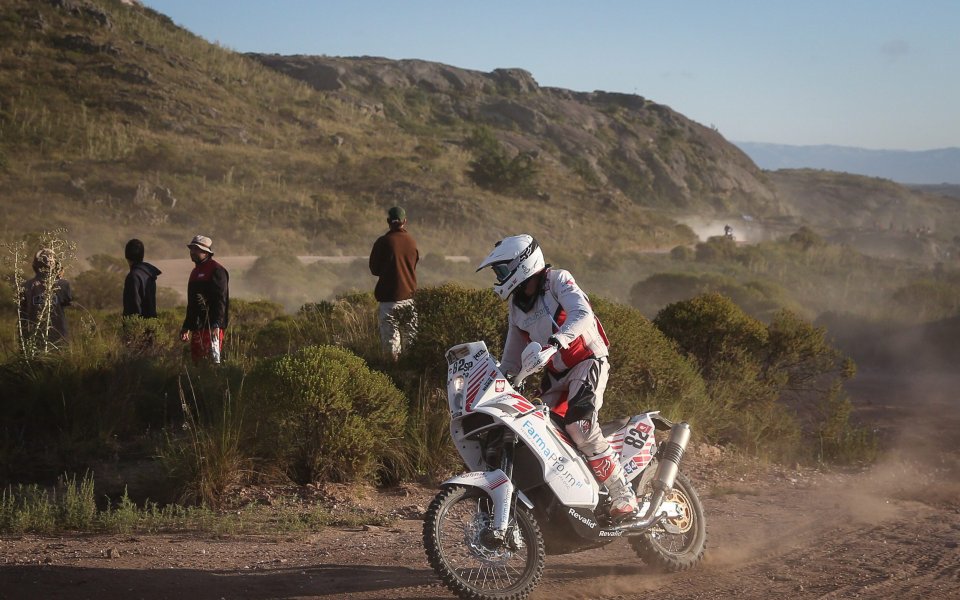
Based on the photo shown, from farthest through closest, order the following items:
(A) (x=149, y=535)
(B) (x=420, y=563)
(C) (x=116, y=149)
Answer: (C) (x=116, y=149), (A) (x=149, y=535), (B) (x=420, y=563)

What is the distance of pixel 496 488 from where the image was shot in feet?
17.7

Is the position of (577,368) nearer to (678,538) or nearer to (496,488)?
(496,488)

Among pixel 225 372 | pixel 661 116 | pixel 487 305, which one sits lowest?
pixel 225 372

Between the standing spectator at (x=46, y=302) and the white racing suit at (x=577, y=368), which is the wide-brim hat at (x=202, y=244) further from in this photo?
the white racing suit at (x=577, y=368)

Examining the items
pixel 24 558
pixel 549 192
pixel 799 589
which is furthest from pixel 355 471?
pixel 549 192

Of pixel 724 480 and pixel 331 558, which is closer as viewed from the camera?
pixel 331 558

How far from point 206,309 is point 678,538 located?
5983 millimetres

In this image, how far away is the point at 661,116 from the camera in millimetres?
117875

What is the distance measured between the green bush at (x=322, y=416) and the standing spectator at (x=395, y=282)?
199 cm

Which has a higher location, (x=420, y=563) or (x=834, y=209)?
(x=834, y=209)

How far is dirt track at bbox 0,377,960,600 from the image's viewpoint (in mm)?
5703

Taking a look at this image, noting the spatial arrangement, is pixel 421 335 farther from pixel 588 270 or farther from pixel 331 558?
pixel 588 270

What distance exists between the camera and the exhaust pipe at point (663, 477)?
611 cm

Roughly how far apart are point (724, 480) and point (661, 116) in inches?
4410
